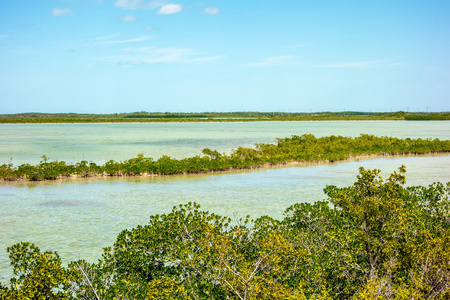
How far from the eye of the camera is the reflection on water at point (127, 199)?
43.2 ft

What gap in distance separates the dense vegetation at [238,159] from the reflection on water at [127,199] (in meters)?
0.61

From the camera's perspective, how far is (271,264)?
21.6ft

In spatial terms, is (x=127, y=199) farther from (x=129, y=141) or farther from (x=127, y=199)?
(x=129, y=141)

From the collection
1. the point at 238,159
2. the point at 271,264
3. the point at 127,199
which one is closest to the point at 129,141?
the point at 238,159

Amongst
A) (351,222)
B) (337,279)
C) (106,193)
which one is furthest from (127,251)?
(106,193)

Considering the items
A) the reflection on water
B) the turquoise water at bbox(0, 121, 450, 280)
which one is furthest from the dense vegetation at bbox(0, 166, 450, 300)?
the turquoise water at bbox(0, 121, 450, 280)

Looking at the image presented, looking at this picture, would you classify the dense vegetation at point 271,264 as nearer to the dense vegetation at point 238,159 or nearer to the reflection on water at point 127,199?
the reflection on water at point 127,199

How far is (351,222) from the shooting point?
8.58 metres

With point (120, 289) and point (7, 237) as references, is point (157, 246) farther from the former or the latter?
point (7, 237)

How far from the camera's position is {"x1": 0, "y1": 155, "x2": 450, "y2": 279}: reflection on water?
43.2 feet

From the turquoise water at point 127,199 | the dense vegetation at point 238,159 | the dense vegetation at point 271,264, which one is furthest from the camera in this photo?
the dense vegetation at point 238,159

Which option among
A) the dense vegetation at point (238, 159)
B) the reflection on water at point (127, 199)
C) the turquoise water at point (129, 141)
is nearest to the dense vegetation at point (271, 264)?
the reflection on water at point (127, 199)

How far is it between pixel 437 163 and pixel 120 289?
2660 cm

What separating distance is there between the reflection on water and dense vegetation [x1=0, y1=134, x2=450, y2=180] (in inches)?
24.1
